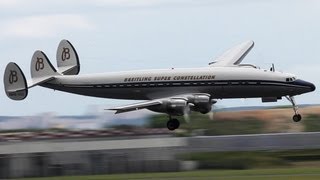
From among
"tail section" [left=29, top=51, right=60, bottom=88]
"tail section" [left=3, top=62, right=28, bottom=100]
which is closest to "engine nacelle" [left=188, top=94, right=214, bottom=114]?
"tail section" [left=29, top=51, right=60, bottom=88]

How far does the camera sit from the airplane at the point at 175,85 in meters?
86.6

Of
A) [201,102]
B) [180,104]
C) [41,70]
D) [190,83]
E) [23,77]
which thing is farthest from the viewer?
[41,70]

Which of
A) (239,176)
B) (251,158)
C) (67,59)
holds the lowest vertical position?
(239,176)

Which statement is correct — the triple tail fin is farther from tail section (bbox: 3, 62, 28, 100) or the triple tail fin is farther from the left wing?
the left wing

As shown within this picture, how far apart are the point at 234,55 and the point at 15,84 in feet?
66.9

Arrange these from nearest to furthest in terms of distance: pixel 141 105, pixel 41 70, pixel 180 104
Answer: pixel 180 104, pixel 141 105, pixel 41 70

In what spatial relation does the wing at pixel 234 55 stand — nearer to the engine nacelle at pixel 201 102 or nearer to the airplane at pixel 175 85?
the airplane at pixel 175 85

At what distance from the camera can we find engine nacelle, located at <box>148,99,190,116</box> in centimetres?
8525

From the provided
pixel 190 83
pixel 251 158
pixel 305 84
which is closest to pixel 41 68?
pixel 190 83

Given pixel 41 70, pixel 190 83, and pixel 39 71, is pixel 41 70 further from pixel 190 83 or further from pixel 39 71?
pixel 190 83

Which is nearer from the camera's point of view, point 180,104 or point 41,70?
point 180,104

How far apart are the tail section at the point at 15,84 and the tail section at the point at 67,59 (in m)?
4.64

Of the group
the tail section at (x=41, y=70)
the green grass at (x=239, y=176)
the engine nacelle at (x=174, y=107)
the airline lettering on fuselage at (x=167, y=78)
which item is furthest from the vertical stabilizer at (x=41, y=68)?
the engine nacelle at (x=174, y=107)

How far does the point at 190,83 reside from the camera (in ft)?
290
